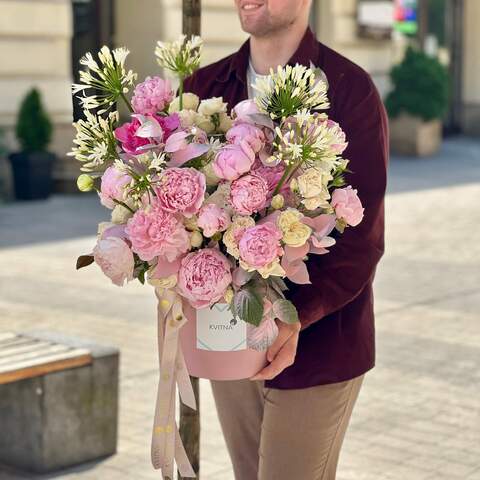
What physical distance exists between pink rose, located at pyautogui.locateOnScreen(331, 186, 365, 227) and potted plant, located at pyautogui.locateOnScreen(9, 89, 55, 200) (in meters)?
12.5

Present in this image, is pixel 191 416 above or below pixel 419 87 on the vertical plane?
above

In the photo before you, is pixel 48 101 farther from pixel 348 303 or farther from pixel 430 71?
pixel 348 303

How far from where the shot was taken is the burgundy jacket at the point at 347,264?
9.81 ft

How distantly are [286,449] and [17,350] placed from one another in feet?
8.56

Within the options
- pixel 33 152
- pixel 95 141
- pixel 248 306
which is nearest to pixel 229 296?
pixel 248 306

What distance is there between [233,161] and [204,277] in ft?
0.84

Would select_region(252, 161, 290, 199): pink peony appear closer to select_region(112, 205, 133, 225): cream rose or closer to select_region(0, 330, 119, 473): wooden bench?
select_region(112, 205, 133, 225): cream rose

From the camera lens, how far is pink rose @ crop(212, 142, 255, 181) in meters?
→ 2.76


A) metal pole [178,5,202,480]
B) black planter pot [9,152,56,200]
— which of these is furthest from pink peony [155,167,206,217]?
black planter pot [9,152,56,200]

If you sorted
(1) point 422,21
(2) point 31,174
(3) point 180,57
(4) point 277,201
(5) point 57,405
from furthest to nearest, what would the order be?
(1) point 422,21 < (2) point 31,174 < (5) point 57,405 < (3) point 180,57 < (4) point 277,201

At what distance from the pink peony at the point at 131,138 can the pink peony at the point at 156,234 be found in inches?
6.1

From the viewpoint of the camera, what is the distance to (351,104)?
308 cm

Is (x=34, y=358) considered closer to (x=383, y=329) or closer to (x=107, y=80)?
(x=107, y=80)

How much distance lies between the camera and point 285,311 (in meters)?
2.83
